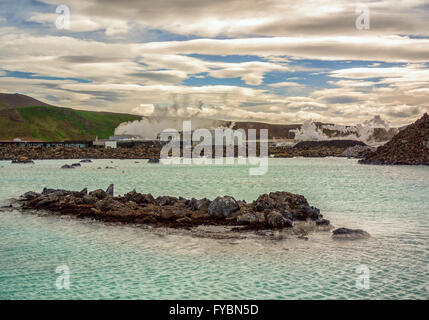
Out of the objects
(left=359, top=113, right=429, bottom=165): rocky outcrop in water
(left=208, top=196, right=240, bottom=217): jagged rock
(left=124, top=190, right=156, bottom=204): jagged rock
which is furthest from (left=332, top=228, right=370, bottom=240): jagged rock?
(left=359, top=113, right=429, bottom=165): rocky outcrop in water

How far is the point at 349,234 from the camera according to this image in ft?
65.8

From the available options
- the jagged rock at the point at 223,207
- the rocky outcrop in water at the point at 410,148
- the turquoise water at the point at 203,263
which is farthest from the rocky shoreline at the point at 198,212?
the rocky outcrop in water at the point at 410,148

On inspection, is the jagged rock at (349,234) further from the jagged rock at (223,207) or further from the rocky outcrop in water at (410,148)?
the rocky outcrop in water at (410,148)

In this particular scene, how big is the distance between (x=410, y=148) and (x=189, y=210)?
7962 cm

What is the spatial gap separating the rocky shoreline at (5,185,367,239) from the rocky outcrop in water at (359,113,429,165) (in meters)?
69.4

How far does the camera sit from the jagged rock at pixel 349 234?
19891 millimetres

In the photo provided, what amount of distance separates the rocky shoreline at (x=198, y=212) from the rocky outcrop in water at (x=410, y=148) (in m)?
69.4

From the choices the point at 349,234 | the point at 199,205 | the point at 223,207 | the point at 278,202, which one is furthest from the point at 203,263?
the point at 278,202

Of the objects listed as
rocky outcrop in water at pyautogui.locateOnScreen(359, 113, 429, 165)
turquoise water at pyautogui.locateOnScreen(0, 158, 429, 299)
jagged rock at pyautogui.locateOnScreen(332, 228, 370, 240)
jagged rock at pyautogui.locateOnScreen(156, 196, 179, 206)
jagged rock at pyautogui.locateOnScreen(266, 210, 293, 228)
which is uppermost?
rocky outcrop in water at pyautogui.locateOnScreen(359, 113, 429, 165)

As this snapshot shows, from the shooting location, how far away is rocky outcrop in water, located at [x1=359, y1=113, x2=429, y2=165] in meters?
87.9

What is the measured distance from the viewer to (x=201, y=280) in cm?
1416

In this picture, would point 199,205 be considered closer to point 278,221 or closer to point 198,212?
point 198,212

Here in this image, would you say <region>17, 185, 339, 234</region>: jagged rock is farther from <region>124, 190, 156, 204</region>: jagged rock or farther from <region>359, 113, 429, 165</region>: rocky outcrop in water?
<region>359, 113, 429, 165</region>: rocky outcrop in water
